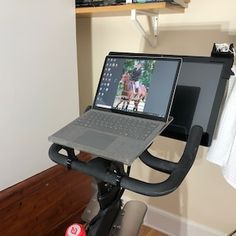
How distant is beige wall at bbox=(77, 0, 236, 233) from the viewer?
1328 millimetres

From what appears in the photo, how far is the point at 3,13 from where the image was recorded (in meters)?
1.07

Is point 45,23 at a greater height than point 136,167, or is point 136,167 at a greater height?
point 45,23

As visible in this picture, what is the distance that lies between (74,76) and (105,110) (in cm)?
57

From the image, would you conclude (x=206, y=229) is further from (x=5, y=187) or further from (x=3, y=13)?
(x=3, y=13)

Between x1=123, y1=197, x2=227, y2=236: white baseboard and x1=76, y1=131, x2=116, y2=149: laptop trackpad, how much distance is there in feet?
3.57

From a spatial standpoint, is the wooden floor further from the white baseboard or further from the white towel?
the white towel

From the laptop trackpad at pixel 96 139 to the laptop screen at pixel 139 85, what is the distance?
14 centimetres

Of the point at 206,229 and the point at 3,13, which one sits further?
the point at 206,229

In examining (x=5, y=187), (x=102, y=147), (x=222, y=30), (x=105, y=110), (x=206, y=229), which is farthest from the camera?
(x=206, y=229)

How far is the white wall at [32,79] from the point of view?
1124 mm

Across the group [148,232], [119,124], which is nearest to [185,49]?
[119,124]

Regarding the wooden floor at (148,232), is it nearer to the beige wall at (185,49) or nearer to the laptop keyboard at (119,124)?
the beige wall at (185,49)

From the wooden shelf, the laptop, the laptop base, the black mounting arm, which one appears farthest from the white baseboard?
the wooden shelf

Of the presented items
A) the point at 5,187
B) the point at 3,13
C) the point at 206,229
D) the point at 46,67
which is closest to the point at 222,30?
the point at 46,67
